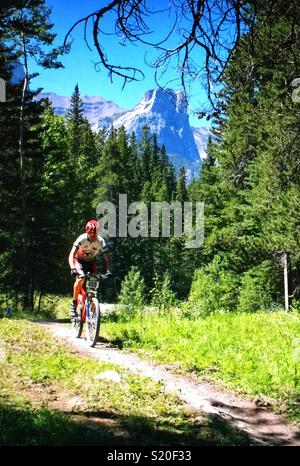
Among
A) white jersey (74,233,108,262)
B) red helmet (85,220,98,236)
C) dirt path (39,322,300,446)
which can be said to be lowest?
dirt path (39,322,300,446)

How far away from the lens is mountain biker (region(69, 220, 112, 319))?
33.9 ft

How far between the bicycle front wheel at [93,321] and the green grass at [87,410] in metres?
1.24

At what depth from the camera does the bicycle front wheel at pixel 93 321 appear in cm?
961

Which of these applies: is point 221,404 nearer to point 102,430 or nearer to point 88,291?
point 102,430

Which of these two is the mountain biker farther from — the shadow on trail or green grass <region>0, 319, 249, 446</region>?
the shadow on trail

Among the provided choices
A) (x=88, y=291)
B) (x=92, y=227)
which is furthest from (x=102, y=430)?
(x=92, y=227)

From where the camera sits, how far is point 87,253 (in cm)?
1064

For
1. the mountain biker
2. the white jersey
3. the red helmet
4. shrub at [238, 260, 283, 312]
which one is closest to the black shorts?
the mountain biker

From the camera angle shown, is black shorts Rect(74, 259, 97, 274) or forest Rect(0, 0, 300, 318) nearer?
black shorts Rect(74, 259, 97, 274)

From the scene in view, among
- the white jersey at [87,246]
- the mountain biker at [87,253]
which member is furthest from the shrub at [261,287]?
the white jersey at [87,246]

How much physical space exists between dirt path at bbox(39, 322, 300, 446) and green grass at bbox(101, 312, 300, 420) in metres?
0.32

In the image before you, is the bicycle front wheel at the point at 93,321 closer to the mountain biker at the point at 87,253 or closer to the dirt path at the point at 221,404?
the mountain biker at the point at 87,253
